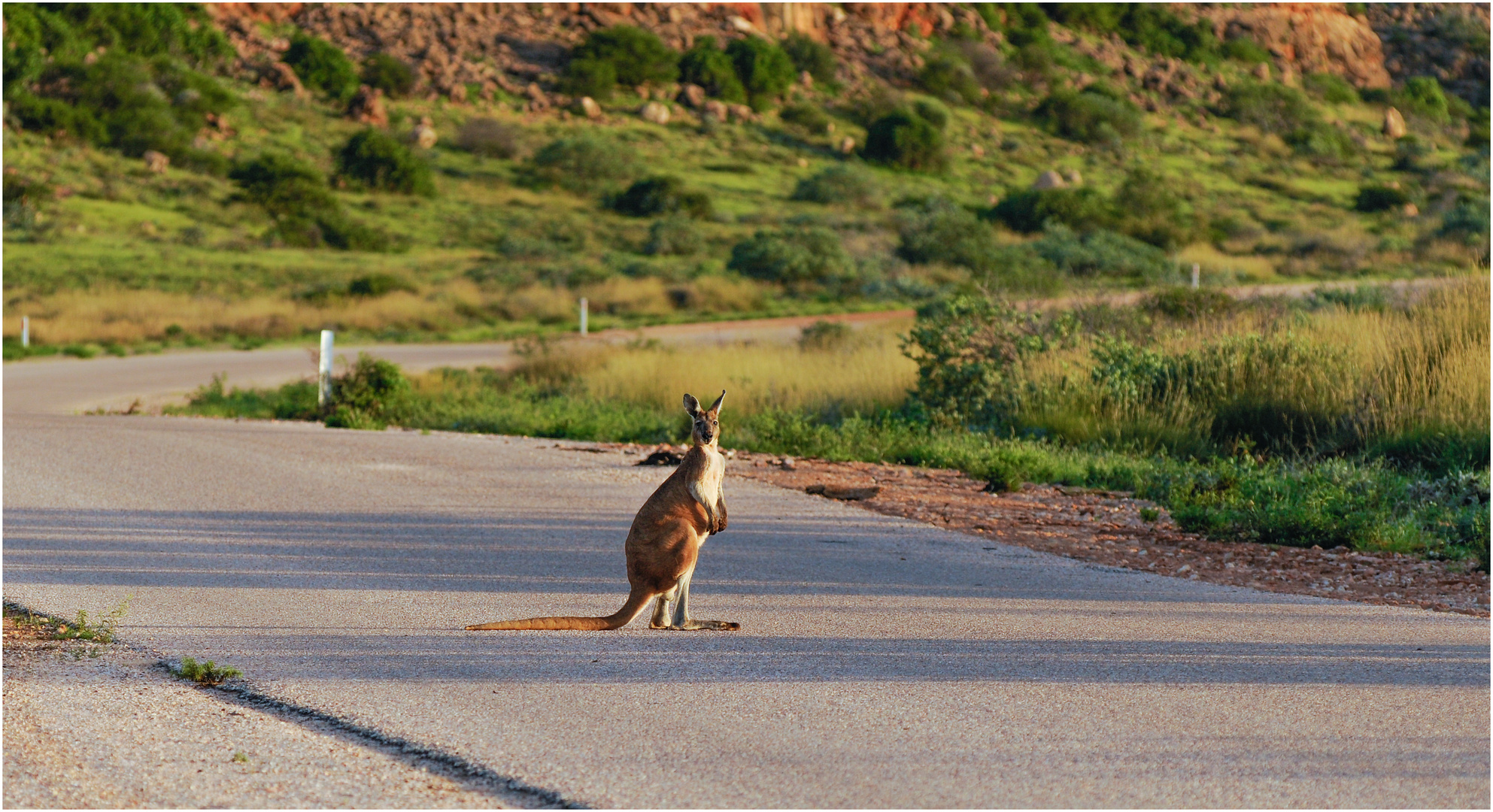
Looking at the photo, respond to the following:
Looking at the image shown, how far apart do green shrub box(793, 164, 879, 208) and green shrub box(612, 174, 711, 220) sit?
5410mm

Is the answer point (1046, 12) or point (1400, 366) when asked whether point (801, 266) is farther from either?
point (1046, 12)

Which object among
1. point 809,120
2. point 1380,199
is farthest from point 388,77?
point 1380,199

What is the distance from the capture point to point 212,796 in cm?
427

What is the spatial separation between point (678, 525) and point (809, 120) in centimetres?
7359

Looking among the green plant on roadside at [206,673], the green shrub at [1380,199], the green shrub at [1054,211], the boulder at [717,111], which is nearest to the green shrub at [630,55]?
the boulder at [717,111]

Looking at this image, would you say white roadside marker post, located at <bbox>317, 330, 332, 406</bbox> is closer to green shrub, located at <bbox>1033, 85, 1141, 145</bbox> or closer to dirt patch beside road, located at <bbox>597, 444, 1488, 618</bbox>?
dirt patch beside road, located at <bbox>597, 444, 1488, 618</bbox>

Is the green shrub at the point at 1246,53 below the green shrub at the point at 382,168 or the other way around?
the other way around

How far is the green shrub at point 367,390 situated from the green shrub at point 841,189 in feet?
144

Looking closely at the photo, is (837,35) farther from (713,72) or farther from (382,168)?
(382,168)

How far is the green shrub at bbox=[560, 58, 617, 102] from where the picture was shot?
252 feet

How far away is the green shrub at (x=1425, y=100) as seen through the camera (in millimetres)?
95250

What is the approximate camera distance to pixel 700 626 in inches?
254

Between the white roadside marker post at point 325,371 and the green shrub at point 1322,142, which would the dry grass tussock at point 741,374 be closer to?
the white roadside marker post at point 325,371

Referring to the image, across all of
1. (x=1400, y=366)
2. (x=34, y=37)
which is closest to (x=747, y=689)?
(x=1400, y=366)
